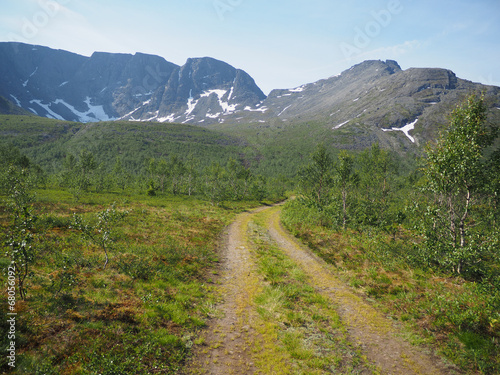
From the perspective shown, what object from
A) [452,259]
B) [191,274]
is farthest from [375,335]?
[191,274]

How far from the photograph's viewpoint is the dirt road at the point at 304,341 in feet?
26.6

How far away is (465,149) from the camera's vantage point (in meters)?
14.0

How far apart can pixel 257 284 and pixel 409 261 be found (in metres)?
12.4

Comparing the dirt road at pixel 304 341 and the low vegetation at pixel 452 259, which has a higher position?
the low vegetation at pixel 452 259

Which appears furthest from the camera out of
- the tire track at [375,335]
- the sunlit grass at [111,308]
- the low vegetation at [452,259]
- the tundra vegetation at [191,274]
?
the low vegetation at [452,259]

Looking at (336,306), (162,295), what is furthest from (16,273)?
(336,306)

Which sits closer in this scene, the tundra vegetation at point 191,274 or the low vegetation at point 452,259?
the tundra vegetation at point 191,274

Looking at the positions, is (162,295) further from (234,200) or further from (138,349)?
(234,200)

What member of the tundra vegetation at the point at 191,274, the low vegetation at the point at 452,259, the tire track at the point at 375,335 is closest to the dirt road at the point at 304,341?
the tire track at the point at 375,335

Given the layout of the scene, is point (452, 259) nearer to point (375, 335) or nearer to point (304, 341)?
point (375, 335)

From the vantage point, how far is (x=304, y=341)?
9.46 metres

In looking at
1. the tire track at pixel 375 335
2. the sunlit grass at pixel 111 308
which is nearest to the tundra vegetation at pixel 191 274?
the sunlit grass at pixel 111 308

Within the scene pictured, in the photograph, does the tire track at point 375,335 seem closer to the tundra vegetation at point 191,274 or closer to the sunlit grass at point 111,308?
the tundra vegetation at point 191,274

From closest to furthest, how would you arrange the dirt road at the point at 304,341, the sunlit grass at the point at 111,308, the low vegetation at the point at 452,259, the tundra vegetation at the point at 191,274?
the sunlit grass at the point at 111,308 < the tundra vegetation at the point at 191,274 < the dirt road at the point at 304,341 < the low vegetation at the point at 452,259
